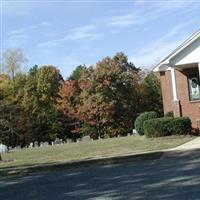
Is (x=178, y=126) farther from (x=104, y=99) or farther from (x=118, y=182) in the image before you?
(x=104, y=99)

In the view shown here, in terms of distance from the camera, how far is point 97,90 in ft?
208

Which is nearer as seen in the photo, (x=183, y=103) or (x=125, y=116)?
(x=183, y=103)

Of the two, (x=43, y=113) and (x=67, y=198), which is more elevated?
(x=43, y=113)

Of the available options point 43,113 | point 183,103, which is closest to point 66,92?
point 43,113

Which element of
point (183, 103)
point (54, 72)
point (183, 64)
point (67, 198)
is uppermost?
point (54, 72)

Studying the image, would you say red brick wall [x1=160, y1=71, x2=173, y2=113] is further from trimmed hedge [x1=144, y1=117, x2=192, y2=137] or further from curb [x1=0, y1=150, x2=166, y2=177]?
curb [x1=0, y1=150, x2=166, y2=177]

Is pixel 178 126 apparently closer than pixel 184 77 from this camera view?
Yes

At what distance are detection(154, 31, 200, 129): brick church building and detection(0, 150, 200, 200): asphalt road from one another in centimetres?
1315

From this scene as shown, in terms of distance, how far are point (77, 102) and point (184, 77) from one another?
126ft

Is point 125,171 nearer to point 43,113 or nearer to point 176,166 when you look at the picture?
point 176,166

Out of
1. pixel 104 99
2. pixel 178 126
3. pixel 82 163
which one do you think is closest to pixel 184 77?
pixel 178 126

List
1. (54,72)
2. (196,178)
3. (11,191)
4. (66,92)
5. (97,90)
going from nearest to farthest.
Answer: (196,178) < (11,191) < (97,90) < (66,92) < (54,72)

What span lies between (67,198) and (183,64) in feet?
63.5

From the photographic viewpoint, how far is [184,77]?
3078 centimetres
